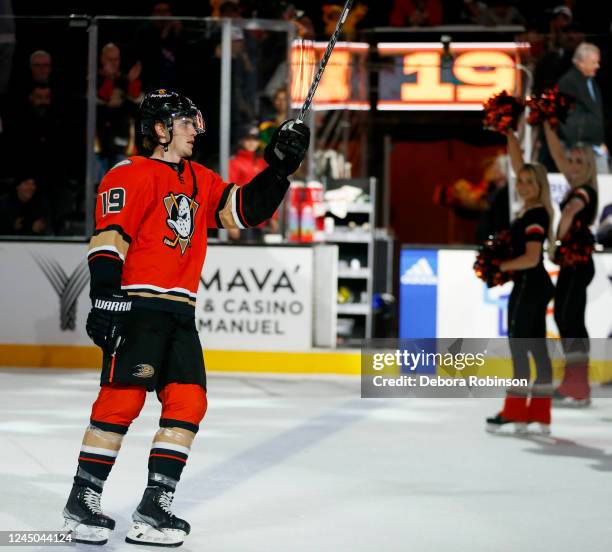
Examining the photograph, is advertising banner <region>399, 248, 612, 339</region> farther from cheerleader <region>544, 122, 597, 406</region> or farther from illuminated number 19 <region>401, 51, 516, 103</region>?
cheerleader <region>544, 122, 597, 406</region>

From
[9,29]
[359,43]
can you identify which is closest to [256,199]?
[9,29]

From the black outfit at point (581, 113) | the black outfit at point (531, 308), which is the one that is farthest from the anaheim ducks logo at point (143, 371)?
the black outfit at point (581, 113)

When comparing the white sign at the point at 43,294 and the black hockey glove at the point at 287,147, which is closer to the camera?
the black hockey glove at the point at 287,147

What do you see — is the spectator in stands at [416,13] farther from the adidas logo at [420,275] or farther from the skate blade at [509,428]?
the skate blade at [509,428]

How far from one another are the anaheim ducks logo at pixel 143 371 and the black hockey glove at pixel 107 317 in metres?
0.13

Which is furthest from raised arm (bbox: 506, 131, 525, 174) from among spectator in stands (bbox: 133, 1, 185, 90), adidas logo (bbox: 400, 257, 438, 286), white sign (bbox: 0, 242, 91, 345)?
white sign (bbox: 0, 242, 91, 345)

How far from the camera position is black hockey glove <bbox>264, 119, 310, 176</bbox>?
4.77 meters

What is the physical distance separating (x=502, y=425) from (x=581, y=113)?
4.91m

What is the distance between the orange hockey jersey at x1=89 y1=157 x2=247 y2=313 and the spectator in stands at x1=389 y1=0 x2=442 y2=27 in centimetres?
1087

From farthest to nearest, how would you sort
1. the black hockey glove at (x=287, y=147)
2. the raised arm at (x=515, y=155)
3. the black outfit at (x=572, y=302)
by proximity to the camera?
the black outfit at (x=572, y=302)
the raised arm at (x=515, y=155)
the black hockey glove at (x=287, y=147)

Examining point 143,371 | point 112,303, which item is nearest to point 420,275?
point 143,371

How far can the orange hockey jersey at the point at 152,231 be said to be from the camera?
4.57 meters

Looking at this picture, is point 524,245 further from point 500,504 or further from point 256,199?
point 256,199

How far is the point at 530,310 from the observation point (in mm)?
7609
